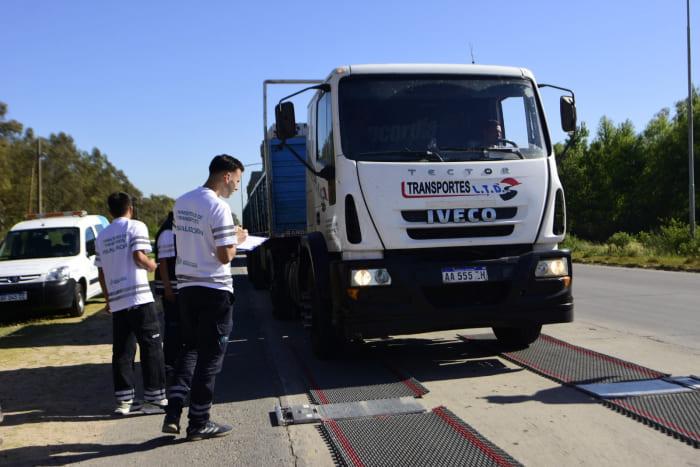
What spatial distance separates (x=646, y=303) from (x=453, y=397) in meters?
7.11

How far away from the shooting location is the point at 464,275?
634cm

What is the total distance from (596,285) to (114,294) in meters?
12.3

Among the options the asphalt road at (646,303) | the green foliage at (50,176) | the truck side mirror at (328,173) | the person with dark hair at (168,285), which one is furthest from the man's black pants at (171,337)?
the green foliage at (50,176)

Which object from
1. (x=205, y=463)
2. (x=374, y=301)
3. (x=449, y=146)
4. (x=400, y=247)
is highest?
(x=449, y=146)

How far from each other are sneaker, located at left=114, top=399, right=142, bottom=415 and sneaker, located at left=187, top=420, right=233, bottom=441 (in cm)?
108

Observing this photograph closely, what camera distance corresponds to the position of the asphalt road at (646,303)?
870 cm

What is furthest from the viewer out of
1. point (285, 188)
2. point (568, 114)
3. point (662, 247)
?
point (662, 247)

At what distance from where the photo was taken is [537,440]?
14.5ft

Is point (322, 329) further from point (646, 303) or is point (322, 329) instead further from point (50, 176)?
point (50, 176)

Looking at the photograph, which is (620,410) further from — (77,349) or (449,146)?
(77,349)

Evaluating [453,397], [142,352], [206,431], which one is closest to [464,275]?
[453,397]

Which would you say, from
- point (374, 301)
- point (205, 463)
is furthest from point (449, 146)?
point (205, 463)

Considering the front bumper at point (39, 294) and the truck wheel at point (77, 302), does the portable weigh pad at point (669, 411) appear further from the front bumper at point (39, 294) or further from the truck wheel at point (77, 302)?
the truck wheel at point (77, 302)

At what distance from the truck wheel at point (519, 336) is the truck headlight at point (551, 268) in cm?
96
